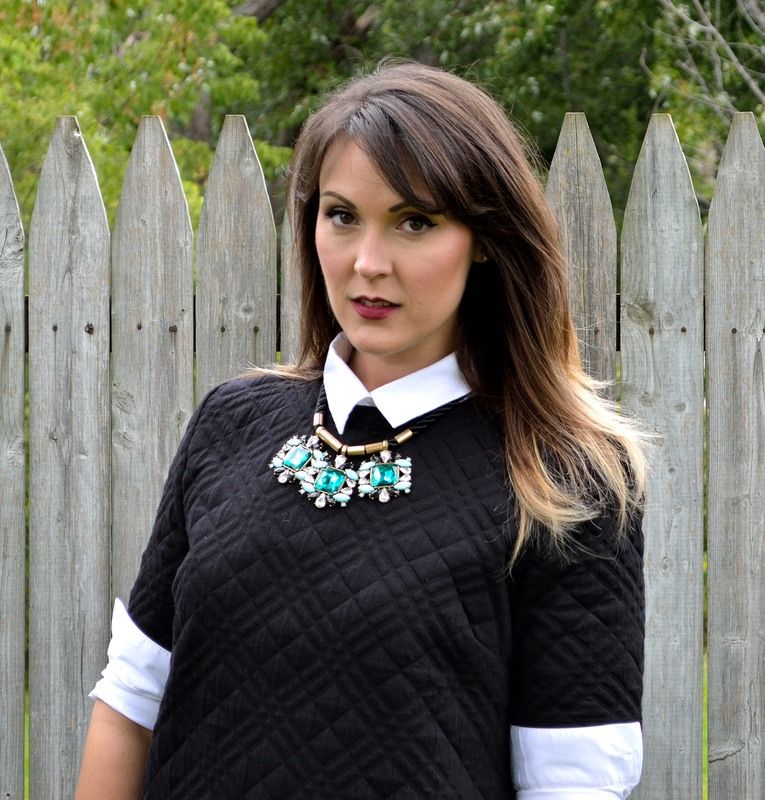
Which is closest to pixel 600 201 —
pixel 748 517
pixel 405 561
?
pixel 748 517

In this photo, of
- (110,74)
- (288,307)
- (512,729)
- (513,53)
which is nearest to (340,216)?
(512,729)

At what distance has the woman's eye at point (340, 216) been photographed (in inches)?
65.3

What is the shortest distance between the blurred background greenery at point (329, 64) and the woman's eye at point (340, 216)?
3.14 meters

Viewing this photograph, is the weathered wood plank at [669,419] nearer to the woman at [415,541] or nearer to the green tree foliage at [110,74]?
the woman at [415,541]

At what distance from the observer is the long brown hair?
1.59 m

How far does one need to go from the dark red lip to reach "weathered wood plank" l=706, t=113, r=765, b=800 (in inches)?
54.3

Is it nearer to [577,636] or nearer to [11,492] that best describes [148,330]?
[11,492]

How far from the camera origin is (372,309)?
164 centimetres

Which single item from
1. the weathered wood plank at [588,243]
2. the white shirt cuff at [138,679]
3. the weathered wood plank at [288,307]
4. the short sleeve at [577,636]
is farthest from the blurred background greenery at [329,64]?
the short sleeve at [577,636]

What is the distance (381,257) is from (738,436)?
147cm

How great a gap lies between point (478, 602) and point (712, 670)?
4.69ft

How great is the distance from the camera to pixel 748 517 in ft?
9.12

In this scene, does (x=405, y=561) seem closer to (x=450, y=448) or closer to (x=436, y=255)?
(x=450, y=448)

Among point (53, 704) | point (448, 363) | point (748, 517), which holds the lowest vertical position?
point (53, 704)
